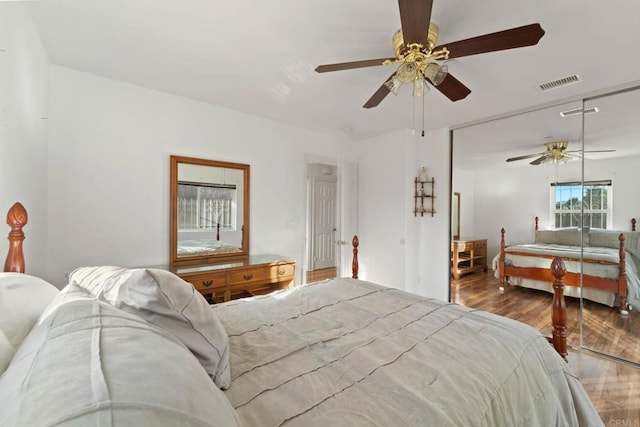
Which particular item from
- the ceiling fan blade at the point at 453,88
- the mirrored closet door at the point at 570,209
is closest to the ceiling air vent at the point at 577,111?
the mirrored closet door at the point at 570,209

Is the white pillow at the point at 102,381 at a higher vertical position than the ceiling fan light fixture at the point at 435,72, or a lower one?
lower

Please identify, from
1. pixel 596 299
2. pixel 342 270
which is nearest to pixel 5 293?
pixel 342 270

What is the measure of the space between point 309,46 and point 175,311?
192cm

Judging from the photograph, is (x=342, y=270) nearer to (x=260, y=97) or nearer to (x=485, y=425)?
(x=260, y=97)

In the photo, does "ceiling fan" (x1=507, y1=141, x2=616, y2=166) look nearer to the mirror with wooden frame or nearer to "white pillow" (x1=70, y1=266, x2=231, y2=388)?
the mirror with wooden frame

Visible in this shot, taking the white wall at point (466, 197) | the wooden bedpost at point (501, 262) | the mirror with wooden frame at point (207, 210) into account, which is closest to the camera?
the mirror with wooden frame at point (207, 210)

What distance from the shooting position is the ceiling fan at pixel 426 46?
1360 mm

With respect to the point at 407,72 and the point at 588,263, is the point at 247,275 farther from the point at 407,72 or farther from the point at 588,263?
the point at 588,263

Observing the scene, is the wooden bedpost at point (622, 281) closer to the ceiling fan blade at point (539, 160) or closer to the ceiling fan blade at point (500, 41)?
the ceiling fan blade at point (539, 160)

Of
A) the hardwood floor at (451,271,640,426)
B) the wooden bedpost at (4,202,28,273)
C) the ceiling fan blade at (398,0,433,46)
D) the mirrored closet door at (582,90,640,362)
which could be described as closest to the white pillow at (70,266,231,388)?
the wooden bedpost at (4,202,28,273)

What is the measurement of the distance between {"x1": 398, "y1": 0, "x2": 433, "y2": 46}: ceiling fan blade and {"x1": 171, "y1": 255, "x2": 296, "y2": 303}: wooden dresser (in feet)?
7.71

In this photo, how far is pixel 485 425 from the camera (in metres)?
0.84

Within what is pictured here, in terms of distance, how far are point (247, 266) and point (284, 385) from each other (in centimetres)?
200

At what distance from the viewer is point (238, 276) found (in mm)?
2766
